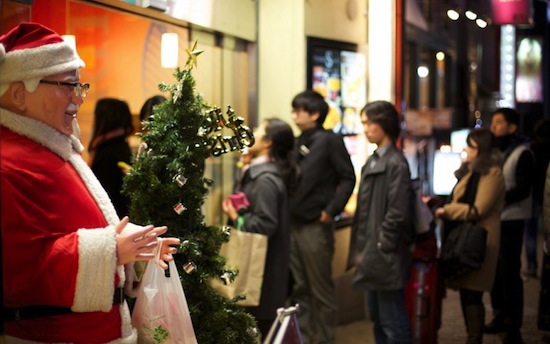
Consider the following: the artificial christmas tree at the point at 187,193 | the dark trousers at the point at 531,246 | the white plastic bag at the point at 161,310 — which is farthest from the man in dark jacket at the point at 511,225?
the white plastic bag at the point at 161,310

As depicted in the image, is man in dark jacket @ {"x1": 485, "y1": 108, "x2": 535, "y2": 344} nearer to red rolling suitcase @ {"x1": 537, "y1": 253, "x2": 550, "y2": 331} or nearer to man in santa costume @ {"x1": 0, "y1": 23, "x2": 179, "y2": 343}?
red rolling suitcase @ {"x1": 537, "y1": 253, "x2": 550, "y2": 331}

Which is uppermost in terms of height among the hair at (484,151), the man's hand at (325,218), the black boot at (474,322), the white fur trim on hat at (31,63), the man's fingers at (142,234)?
the white fur trim on hat at (31,63)

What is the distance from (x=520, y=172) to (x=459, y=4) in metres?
11.0

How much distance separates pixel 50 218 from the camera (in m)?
3.30

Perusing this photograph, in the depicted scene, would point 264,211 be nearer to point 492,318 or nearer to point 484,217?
point 484,217

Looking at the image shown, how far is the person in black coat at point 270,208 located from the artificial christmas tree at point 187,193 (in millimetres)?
2054

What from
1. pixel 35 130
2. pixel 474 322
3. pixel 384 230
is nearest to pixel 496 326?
pixel 474 322

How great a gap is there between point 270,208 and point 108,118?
131 cm

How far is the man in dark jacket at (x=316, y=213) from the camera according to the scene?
24.5 feet

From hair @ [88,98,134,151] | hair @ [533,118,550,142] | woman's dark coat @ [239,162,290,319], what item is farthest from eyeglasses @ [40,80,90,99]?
hair @ [533,118,550,142]

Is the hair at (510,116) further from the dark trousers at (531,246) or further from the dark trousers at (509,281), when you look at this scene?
the dark trousers at (531,246)

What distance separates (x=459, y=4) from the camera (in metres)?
18.9

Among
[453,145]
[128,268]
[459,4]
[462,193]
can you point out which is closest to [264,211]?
[462,193]

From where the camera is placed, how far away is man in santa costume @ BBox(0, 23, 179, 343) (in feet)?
10.7
